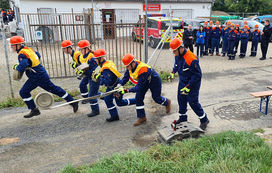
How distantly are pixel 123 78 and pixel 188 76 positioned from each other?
1444 mm

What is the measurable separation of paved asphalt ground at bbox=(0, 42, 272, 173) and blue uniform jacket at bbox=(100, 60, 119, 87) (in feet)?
3.12

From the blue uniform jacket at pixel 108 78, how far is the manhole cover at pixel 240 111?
8.46 ft

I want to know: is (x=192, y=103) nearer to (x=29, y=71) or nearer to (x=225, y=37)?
(x=29, y=71)

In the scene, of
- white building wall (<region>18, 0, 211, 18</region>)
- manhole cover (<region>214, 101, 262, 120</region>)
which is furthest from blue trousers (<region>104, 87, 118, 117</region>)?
white building wall (<region>18, 0, 211, 18</region>)

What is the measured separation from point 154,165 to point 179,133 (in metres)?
1.03

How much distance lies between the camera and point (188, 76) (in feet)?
15.6

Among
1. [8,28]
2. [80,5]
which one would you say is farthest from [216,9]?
[8,28]

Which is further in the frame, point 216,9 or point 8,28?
point 216,9

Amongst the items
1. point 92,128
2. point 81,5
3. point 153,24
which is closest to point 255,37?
point 153,24

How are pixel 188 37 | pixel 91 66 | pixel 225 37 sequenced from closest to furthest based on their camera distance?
pixel 91 66 → pixel 188 37 → pixel 225 37

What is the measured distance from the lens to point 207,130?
16.5 feet

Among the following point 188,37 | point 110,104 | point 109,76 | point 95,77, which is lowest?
point 110,104

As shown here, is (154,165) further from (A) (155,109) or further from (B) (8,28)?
(B) (8,28)

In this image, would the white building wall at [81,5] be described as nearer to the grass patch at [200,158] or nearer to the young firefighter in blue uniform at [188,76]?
the young firefighter in blue uniform at [188,76]
